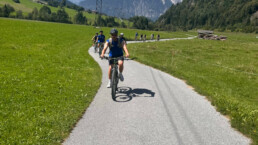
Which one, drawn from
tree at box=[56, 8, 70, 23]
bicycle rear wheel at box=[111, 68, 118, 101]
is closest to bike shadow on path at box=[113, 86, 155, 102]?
bicycle rear wheel at box=[111, 68, 118, 101]

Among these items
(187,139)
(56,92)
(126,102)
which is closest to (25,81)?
(56,92)

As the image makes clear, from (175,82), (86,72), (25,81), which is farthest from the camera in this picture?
(86,72)

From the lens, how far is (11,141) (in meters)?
4.76

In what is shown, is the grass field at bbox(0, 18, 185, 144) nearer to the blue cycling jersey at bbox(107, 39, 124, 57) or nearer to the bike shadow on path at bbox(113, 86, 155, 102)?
the bike shadow on path at bbox(113, 86, 155, 102)

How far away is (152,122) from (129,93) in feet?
9.93

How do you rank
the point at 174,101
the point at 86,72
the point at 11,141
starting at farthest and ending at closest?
1. the point at 86,72
2. the point at 174,101
3. the point at 11,141

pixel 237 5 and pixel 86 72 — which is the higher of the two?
pixel 237 5

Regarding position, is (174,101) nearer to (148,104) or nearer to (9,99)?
(148,104)

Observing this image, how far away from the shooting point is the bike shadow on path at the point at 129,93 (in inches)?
333

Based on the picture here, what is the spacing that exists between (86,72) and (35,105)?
19.9 ft

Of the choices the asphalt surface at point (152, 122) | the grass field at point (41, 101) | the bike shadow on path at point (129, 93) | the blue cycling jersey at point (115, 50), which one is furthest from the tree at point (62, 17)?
the asphalt surface at point (152, 122)

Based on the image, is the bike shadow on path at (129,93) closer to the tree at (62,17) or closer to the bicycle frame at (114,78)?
the bicycle frame at (114,78)

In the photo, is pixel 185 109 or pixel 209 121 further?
pixel 185 109

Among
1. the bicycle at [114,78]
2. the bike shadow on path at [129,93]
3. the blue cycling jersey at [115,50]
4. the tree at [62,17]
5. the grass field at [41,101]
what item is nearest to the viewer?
the grass field at [41,101]
